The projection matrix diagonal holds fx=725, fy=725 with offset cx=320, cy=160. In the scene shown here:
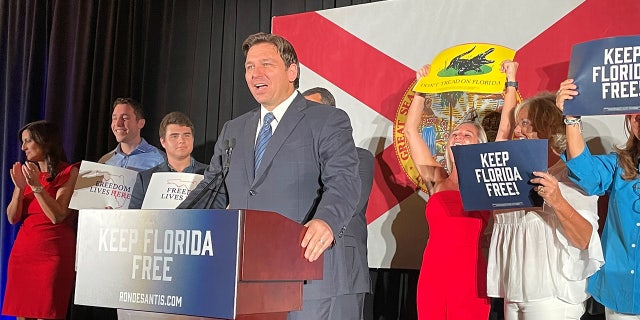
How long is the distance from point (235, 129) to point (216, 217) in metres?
0.78

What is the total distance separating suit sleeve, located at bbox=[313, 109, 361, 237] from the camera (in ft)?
6.19

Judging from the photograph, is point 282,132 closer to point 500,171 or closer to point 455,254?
point 500,171

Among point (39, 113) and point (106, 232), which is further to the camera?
point (39, 113)

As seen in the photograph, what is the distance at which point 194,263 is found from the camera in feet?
5.31

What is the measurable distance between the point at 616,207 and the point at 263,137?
4.25 feet

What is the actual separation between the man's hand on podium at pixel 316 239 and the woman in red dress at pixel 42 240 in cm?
289

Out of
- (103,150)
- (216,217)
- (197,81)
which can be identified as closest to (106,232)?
A: (216,217)

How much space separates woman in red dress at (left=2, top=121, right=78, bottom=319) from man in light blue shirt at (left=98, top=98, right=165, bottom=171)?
1.04 feet

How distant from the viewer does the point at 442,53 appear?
3.69m

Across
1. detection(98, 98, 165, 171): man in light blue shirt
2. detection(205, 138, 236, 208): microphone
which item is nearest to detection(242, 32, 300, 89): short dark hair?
detection(205, 138, 236, 208): microphone

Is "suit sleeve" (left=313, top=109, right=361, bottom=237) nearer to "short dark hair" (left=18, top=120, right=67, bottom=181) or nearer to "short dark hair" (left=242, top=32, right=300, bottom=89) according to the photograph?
"short dark hair" (left=242, top=32, right=300, bottom=89)

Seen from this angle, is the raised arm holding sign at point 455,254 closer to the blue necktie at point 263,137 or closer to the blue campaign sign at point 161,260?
the blue necktie at point 263,137

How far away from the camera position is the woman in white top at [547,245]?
257 centimetres

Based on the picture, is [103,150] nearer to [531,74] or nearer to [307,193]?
[531,74]
